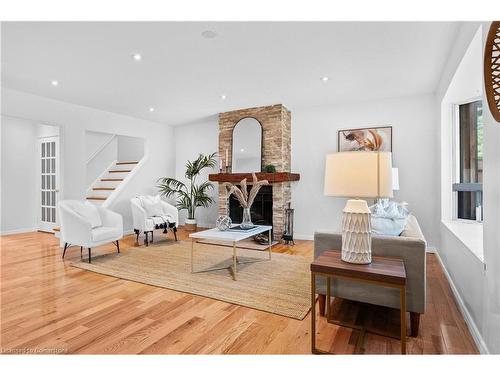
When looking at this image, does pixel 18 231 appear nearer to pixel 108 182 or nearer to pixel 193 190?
pixel 108 182

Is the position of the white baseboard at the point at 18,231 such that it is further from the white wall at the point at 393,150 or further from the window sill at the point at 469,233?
the window sill at the point at 469,233

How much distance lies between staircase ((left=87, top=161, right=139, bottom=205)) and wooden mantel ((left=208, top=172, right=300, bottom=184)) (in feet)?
7.23

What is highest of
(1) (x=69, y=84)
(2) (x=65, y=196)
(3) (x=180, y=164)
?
(1) (x=69, y=84)

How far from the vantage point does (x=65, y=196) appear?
4777 mm

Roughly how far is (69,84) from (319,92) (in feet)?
11.5

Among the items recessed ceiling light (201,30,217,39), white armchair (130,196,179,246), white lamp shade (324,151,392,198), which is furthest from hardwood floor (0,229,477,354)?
recessed ceiling light (201,30,217,39)

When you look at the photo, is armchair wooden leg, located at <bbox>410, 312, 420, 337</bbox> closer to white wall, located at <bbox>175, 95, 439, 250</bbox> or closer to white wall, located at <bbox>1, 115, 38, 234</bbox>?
white wall, located at <bbox>175, 95, 439, 250</bbox>

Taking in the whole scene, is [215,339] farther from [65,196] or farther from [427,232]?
[65,196]

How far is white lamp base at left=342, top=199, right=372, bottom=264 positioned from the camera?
1.78 m

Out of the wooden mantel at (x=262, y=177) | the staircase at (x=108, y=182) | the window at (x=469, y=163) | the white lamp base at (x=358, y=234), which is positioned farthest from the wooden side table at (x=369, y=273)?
the staircase at (x=108, y=182)

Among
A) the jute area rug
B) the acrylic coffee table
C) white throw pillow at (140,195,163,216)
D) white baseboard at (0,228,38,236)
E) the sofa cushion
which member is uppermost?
white throw pillow at (140,195,163,216)

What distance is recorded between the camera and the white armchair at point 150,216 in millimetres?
4715

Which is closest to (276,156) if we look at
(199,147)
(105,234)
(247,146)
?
(247,146)
